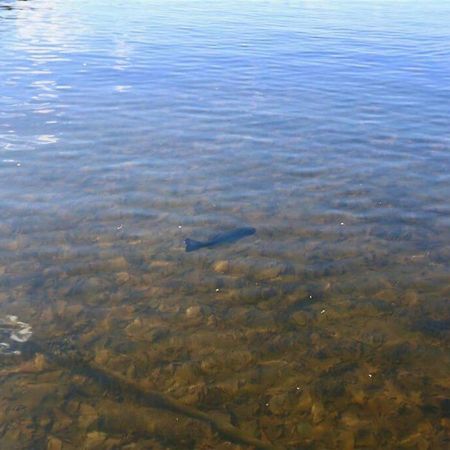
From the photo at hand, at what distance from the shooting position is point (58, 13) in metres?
52.3

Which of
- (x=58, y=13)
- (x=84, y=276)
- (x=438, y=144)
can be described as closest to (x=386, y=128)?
(x=438, y=144)

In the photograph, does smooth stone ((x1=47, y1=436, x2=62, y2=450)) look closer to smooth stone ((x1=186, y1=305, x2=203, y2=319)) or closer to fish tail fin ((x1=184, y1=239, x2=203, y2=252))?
smooth stone ((x1=186, y1=305, x2=203, y2=319))

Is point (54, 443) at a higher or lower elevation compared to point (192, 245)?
lower

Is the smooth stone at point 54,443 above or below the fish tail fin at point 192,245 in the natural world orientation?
below

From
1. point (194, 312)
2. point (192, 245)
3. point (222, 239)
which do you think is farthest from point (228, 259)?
point (194, 312)

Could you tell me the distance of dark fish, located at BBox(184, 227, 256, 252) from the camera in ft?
41.2

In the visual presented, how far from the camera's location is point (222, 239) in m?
12.9

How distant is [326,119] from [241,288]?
12.8 metres

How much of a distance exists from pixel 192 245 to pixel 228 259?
3.18 ft

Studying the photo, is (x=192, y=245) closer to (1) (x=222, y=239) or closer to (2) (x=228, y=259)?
(1) (x=222, y=239)

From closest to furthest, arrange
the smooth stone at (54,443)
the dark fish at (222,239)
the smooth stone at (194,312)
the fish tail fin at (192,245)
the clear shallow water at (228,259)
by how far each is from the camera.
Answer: the smooth stone at (54,443) < the clear shallow water at (228,259) < the smooth stone at (194,312) < the fish tail fin at (192,245) < the dark fish at (222,239)

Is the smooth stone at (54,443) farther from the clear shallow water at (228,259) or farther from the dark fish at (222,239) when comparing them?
the dark fish at (222,239)

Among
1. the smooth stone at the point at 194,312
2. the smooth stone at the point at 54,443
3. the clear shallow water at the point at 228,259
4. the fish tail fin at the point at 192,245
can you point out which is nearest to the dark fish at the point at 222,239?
the fish tail fin at the point at 192,245

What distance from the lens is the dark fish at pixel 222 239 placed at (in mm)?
12545
